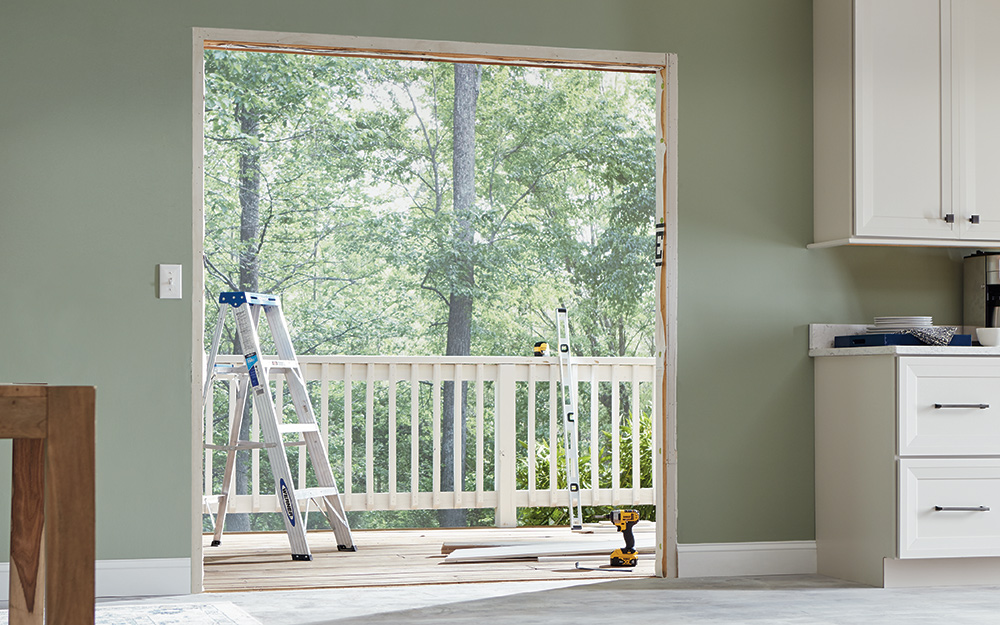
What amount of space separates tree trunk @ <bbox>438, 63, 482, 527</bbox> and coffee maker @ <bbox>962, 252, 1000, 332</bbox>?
5.25 m

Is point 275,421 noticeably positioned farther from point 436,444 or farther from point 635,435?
point 635,435

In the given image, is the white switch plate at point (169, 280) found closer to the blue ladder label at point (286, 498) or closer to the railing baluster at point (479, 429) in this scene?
the blue ladder label at point (286, 498)

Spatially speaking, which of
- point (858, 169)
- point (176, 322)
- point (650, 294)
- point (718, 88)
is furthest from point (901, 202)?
point (650, 294)

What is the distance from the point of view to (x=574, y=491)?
523 cm

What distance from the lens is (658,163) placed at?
12.3ft

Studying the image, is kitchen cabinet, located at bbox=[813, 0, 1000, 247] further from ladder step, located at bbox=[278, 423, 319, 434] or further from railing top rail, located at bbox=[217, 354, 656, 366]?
ladder step, located at bbox=[278, 423, 319, 434]

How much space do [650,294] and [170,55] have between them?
6.50m

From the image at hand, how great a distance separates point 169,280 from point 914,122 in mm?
2743

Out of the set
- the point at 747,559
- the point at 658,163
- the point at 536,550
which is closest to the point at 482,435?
the point at 536,550

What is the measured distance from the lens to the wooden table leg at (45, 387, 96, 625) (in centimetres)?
152

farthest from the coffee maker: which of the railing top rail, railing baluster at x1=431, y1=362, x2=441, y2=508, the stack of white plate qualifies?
railing baluster at x1=431, y1=362, x2=441, y2=508

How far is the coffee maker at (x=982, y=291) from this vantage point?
12.5ft

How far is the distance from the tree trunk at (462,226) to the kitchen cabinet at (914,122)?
5.24 meters

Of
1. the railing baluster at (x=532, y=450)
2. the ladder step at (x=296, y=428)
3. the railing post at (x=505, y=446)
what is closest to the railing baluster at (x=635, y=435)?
the railing baluster at (x=532, y=450)
